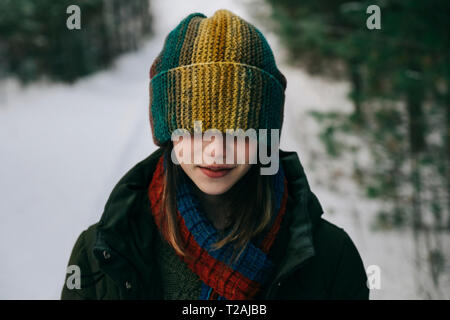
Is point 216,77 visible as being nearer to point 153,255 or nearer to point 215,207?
point 215,207

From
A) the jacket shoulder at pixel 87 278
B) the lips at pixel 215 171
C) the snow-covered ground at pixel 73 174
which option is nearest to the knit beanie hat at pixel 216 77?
the lips at pixel 215 171

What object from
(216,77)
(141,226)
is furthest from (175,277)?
(216,77)

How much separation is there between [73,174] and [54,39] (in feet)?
10.0

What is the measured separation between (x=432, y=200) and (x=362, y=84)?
5.04 ft

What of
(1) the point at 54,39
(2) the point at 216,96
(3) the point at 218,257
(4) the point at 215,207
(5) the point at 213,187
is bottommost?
(3) the point at 218,257

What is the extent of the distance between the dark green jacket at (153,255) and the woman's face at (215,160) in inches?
13.1

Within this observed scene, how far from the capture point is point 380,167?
3799 millimetres

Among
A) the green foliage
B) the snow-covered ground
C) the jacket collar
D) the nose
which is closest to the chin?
the nose

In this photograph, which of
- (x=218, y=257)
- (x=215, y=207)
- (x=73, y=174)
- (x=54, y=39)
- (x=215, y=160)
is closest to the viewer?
Answer: (x=215, y=160)

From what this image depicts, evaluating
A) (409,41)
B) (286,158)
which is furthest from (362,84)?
(286,158)

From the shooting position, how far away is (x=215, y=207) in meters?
1.53

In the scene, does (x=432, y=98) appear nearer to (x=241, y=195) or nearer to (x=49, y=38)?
(x=241, y=195)

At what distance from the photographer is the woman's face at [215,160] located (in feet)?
4.12

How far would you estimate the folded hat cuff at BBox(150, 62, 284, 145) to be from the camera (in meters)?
1.26
